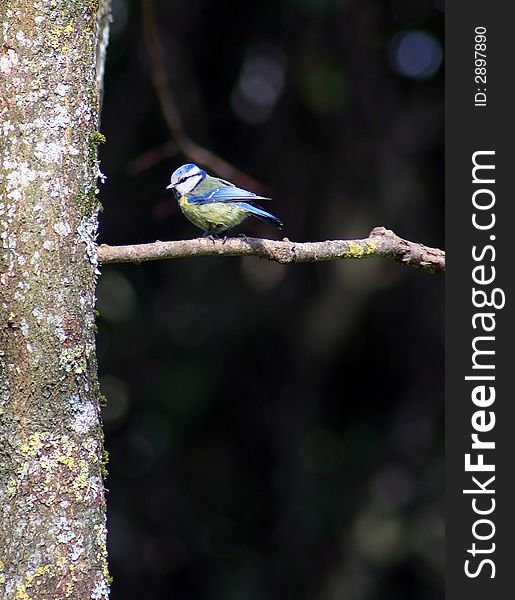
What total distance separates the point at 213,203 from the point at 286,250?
97 centimetres

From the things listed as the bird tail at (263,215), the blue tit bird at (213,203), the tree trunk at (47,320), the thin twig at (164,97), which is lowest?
the tree trunk at (47,320)

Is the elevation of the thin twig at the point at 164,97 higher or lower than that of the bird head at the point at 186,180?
higher

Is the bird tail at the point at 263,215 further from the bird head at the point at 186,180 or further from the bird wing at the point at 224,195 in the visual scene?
the bird head at the point at 186,180

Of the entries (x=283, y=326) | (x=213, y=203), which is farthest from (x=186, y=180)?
(x=283, y=326)

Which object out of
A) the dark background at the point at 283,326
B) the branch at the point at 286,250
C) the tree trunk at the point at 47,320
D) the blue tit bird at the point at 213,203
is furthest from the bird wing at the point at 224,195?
the dark background at the point at 283,326

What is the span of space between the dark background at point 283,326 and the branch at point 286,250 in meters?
3.10

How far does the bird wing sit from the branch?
2.38 feet

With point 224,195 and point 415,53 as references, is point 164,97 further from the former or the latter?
point 415,53

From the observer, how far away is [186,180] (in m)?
3.64

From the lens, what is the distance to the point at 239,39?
6.17m

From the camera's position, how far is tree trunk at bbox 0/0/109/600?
200 cm

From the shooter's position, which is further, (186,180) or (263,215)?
(186,180)

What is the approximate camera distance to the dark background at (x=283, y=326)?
5.97 metres

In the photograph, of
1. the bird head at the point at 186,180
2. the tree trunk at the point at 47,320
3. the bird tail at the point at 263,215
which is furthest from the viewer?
the bird head at the point at 186,180
